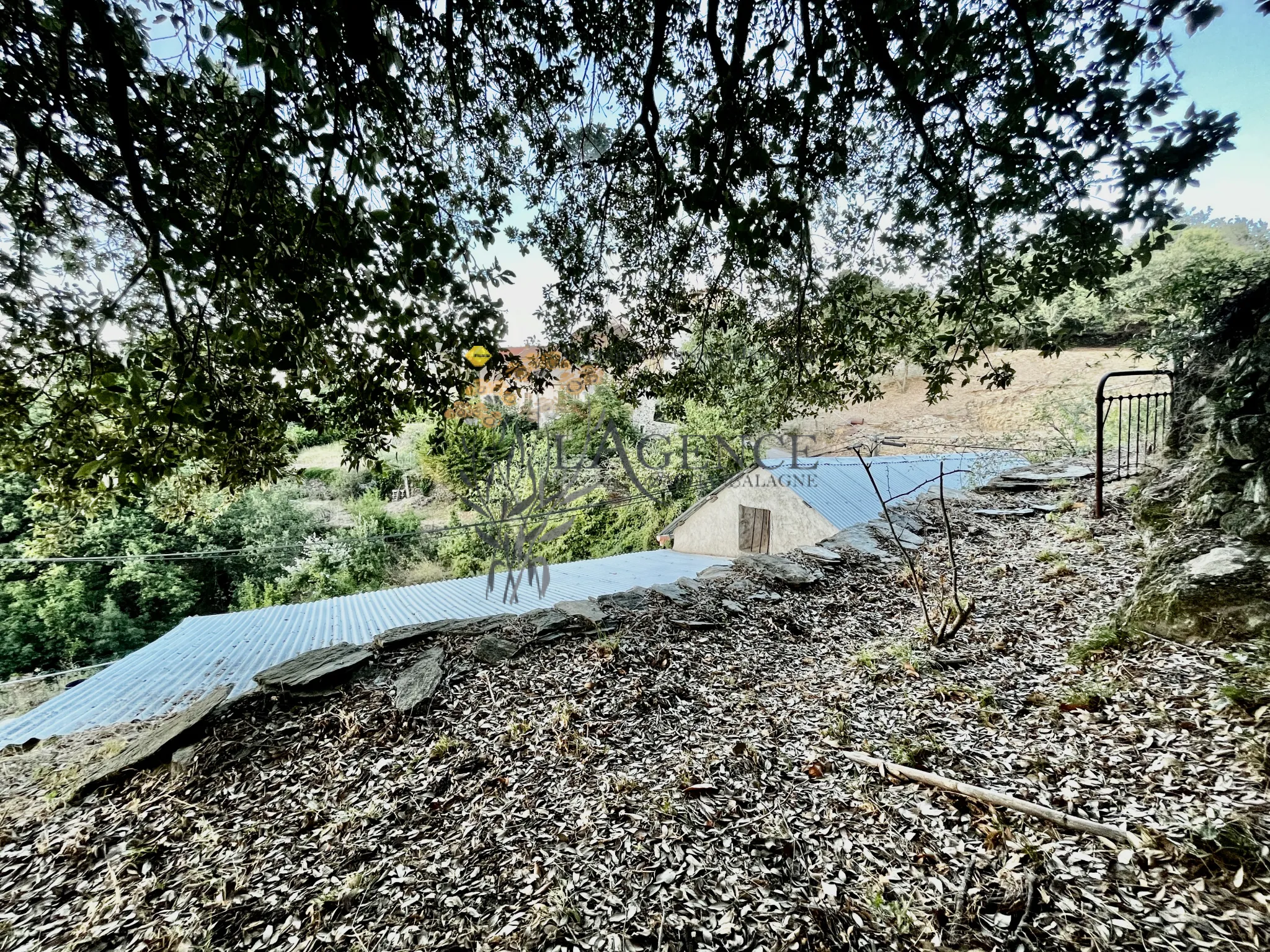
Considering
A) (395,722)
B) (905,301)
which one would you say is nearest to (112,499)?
(395,722)

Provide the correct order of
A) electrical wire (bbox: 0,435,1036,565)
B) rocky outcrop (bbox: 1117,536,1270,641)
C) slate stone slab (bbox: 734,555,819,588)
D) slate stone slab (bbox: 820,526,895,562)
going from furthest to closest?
1. electrical wire (bbox: 0,435,1036,565)
2. slate stone slab (bbox: 820,526,895,562)
3. slate stone slab (bbox: 734,555,819,588)
4. rocky outcrop (bbox: 1117,536,1270,641)

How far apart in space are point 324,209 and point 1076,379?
39.2 ft

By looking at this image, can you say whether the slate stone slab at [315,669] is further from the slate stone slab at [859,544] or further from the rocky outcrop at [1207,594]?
the slate stone slab at [859,544]

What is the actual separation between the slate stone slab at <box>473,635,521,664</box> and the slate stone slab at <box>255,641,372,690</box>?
64 centimetres

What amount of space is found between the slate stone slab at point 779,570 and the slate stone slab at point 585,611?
168cm

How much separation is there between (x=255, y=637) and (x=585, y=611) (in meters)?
3.30

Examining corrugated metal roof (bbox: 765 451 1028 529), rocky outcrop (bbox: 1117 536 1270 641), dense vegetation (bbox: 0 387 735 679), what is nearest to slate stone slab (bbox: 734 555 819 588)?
rocky outcrop (bbox: 1117 536 1270 641)

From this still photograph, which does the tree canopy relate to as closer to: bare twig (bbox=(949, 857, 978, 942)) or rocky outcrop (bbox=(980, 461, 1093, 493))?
bare twig (bbox=(949, 857, 978, 942))

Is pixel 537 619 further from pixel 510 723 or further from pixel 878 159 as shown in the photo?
pixel 878 159

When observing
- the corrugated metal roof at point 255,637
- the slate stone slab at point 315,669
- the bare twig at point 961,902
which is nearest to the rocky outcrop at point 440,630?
the slate stone slab at point 315,669

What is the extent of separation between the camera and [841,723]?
7.64 ft

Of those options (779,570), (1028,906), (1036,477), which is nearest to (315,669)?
(1028,906)

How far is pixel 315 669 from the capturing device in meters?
2.78

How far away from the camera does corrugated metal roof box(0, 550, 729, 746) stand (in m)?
2.97
